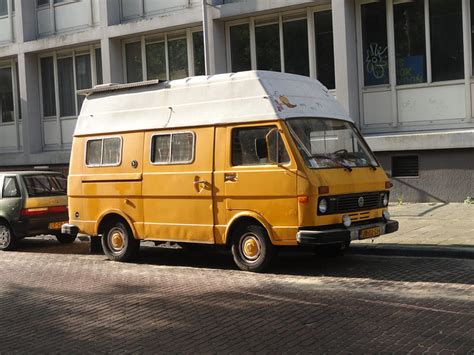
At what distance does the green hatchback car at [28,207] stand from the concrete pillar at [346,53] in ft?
25.8

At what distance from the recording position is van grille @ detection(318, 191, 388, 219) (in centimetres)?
842

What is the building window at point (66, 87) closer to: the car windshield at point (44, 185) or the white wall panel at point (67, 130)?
the white wall panel at point (67, 130)

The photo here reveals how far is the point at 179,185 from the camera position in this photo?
9.46 metres

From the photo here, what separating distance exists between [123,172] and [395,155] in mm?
8176

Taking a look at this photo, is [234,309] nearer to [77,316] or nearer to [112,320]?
[112,320]

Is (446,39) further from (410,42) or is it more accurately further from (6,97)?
(6,97)

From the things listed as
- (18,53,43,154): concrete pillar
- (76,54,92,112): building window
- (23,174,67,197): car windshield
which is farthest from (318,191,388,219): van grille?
(18,53,43,154): concrete pillar

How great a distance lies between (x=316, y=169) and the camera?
27.5 ft

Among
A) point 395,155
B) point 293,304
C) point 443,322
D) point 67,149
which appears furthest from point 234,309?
point 67,149

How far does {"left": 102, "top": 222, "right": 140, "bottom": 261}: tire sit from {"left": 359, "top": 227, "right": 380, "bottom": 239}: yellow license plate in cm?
387

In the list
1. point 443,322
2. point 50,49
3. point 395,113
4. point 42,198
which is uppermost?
point 50,49

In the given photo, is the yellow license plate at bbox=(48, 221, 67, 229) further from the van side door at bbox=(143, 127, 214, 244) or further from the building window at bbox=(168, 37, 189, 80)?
the building window at bbox=(168, 37, 189, 80)

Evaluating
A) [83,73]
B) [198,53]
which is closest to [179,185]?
[198,53]

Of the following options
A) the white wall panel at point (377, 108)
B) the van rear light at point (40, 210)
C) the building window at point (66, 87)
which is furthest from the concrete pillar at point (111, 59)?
the van rear light at point (40, 210)
